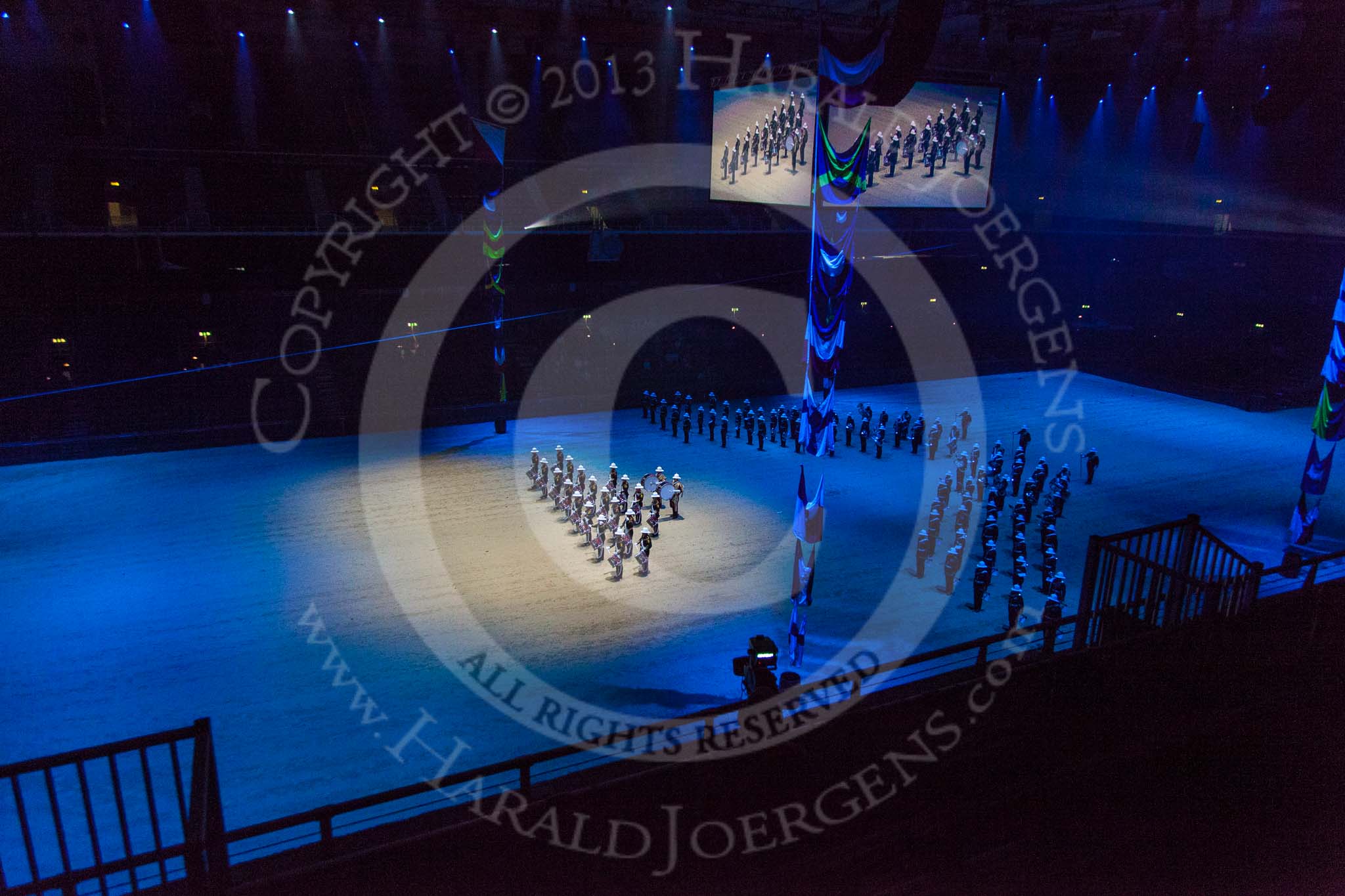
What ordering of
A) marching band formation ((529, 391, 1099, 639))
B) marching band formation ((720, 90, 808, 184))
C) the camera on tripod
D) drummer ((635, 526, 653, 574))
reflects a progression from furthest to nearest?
marching band formation ((720, 90, 808, 184)) → drummer ((635, 526, 653, 574)) → marching band formation ((529, 391, 1099, 639)) → the camera on tripod

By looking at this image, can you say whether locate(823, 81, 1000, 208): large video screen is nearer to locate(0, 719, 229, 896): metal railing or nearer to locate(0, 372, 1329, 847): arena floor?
locate(0, 372, 1329, 847): arena floor

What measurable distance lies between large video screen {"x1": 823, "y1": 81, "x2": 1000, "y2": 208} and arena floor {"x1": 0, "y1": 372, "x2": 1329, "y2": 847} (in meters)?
5.90

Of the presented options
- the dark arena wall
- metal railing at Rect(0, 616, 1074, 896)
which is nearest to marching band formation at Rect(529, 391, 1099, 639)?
the dark arena wall

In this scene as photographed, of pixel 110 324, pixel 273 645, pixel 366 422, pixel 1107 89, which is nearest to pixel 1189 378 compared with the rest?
pixel 1107 89

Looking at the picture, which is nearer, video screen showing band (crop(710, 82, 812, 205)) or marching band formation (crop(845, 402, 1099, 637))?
marching band formation (crop(845, 402, 1099, 637))

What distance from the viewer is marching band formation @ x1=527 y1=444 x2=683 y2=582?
11.7 meters

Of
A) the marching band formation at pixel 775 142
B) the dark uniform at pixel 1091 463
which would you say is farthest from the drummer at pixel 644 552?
the dark uniform at pixel 1091 463

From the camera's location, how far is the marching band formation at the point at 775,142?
16.3m

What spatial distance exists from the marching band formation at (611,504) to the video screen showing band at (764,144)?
23.2 feet

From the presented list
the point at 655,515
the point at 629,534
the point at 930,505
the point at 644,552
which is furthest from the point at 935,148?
the point at 644,552

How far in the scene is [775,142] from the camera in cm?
1722

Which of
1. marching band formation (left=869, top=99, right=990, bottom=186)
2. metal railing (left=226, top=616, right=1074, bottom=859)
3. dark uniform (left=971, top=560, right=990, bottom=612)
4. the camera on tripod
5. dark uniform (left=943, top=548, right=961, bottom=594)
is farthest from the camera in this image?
marching band formation (left=869, top=99, right=990, bottom=186)

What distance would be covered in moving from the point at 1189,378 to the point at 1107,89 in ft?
31.5

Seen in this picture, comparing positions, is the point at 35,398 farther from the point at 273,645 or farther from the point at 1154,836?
the point at 1154,836
